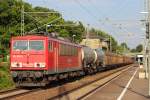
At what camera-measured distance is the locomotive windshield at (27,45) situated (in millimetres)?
28406

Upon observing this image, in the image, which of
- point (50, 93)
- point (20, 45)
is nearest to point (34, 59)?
point (20, 45)

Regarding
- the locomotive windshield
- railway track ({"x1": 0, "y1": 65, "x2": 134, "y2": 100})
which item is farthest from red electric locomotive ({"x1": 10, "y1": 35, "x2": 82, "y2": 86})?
railway track ({"x1": 0, "y1": 65, "x2": 134, "y2": 100})

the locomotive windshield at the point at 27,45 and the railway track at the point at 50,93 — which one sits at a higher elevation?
the locomotive windshield at the point at 27,45

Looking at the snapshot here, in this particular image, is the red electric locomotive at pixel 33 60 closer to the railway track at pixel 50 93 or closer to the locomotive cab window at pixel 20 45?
the locomotive cab window at pixel 20 45

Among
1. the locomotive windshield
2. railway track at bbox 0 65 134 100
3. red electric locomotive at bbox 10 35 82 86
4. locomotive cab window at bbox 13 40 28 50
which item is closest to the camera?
railway track at bbox 0 65 134 100

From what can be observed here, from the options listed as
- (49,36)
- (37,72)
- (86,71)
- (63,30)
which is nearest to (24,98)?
(37,72)

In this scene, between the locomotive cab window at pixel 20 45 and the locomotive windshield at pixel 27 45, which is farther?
the locomotive cab window at pixel 20 45

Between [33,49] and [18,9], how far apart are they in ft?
222

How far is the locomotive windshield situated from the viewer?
93.2 ft

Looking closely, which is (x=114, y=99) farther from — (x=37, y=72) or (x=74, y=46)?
(x=74, y=46)

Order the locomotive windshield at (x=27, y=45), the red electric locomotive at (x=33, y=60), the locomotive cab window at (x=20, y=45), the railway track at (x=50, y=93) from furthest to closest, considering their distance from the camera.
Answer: the locomotive cab window at (x=20, y=45) → the locomotive windshield at (x=27, y=45) → the red electric locomotive at (x=33, y=60) → the railway track at (x=50, y=93)

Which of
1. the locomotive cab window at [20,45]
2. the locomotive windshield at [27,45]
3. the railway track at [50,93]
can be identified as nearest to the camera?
the railway track at [50,93]

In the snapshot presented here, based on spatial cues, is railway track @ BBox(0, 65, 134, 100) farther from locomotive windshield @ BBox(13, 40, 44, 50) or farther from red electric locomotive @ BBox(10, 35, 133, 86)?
locomotive windshield @ BBox(13, 40, 44, 50)

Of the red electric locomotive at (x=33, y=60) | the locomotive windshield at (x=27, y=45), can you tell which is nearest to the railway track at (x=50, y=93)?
the red electric locomotive at (x=33, y=60)
